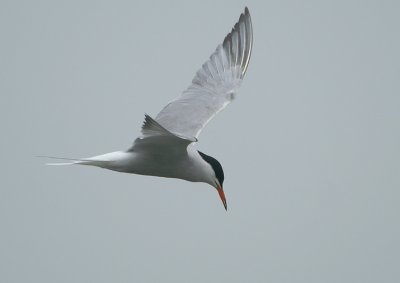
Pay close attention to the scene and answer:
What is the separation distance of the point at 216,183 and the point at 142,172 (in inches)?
36.1

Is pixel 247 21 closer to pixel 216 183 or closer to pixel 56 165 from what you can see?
pixel 216 183

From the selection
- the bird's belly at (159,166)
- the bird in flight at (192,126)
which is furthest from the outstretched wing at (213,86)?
the bird's belly at (159,166)

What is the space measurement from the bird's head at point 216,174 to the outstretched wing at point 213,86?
0.29 metres

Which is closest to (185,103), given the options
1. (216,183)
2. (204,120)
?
(204,120)

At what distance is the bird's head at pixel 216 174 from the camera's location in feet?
28.2

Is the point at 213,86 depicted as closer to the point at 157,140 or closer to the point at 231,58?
the point at 231,58

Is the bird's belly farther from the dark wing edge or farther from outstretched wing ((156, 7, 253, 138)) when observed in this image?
the dark wing edge

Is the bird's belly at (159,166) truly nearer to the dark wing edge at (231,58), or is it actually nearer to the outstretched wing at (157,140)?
the outstretched wing at (157,140)

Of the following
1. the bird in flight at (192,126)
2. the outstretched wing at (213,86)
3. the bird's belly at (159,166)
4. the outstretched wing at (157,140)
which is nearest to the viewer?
the outstretched wing at (157,140)

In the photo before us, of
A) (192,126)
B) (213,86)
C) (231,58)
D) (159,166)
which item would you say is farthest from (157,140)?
(231,58)

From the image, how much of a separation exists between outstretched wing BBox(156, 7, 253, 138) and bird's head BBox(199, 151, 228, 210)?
295 millimetres

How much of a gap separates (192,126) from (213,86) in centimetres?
115

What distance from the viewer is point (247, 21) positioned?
33.5 feet

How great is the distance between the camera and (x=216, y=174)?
867 cm
